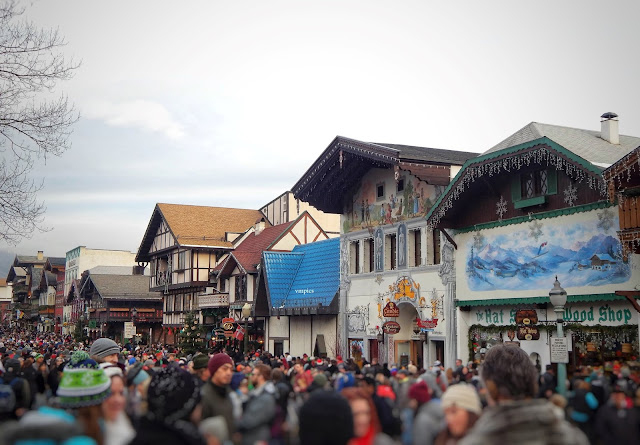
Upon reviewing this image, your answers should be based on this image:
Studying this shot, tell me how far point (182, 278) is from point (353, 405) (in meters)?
48.5

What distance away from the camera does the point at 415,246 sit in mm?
29031

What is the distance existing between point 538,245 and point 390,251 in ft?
29.1

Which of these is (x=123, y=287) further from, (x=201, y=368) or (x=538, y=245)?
(x=201, y=368)

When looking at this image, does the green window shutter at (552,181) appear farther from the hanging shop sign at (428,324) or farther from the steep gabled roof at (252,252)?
the steep gabled roof at (252,252)

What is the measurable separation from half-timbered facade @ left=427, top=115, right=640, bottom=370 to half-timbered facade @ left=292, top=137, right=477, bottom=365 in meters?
1.65

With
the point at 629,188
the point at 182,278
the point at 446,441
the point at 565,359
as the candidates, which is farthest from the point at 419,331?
the point at 182,278

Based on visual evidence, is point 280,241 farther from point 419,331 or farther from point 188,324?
point 419,331

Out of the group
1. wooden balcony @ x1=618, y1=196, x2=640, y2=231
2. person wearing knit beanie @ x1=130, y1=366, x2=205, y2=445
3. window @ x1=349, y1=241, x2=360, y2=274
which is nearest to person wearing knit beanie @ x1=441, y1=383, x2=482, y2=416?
person wearing knit beanie @ x1=130, y1=366, x2=205, y2=445

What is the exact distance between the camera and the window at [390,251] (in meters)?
30.5

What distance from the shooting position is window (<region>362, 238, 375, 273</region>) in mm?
31875

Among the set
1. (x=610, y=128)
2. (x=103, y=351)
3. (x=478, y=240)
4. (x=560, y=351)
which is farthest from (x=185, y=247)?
(x=560, y=351)

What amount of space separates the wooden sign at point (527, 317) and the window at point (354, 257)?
35.9ft

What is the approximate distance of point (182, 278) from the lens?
53.8 meters

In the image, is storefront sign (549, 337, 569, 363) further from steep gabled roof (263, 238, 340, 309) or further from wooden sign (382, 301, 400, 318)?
steep gabled roof (263, 238, 340, 309)
